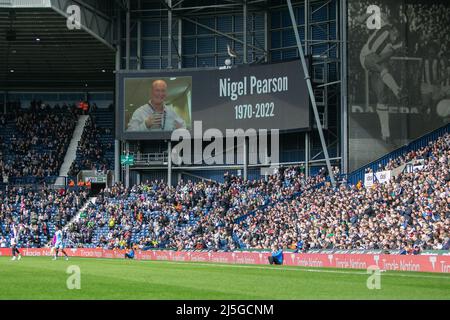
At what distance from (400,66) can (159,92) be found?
21.5 meters

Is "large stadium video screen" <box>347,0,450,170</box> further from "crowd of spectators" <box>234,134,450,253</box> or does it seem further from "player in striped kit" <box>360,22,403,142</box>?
"crowd of spectators" <box>234,134,450,253</box>

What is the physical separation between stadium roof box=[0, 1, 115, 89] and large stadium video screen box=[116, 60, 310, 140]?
183 inches

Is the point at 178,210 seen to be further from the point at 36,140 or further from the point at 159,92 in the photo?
the point at 36,140

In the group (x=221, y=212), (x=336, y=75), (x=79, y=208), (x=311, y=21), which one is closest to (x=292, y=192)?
(x=221, y=212)

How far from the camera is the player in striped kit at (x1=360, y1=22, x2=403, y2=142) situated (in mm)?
60156

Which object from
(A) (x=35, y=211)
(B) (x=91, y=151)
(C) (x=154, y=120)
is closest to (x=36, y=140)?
(B) (x=91, y=151)

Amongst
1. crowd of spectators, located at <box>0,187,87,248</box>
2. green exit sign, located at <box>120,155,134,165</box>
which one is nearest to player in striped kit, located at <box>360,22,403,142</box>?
green exit sign, located at <box>120,155,134,165</box>

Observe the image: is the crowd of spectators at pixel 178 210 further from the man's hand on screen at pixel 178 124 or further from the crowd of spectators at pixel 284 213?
the man's hand on screen at pixel 178 124

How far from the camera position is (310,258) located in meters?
44.8

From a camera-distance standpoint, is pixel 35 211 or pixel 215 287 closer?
pixel 215 287

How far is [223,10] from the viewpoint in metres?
76.8

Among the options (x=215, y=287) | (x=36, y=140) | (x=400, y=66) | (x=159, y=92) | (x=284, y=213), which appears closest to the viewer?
(x=215, y=287)

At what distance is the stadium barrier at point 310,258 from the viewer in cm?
3647

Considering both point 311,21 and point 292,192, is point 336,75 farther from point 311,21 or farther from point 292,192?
point 292,192
